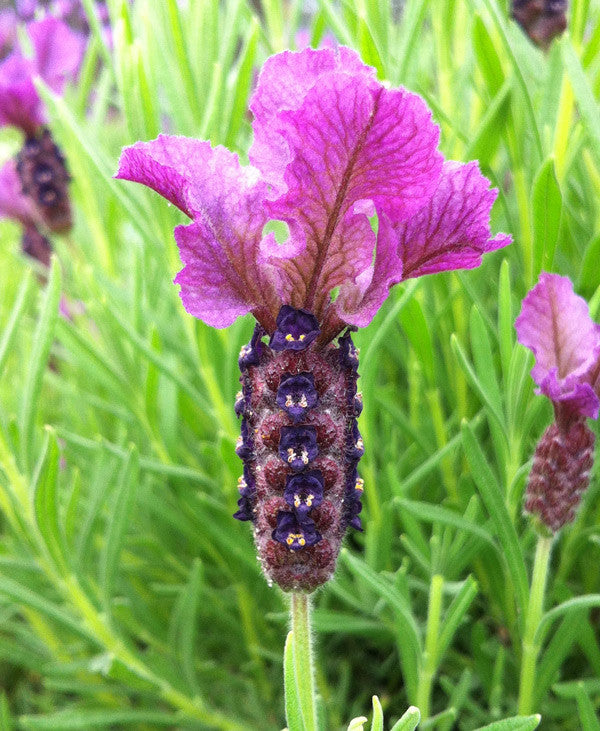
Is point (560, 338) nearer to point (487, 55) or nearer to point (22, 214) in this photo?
point (487, 55)

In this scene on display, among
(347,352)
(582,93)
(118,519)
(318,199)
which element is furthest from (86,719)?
(582,93)

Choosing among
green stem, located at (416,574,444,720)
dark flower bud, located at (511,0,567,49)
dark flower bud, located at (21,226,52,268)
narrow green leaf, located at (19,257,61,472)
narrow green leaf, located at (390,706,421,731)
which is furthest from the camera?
dark flower bud, located at (21,226,52,268)

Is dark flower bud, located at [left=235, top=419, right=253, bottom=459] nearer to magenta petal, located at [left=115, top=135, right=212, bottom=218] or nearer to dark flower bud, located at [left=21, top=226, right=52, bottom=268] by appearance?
magenta petal, located at [left=115, top=135, right=212, bottom=218]

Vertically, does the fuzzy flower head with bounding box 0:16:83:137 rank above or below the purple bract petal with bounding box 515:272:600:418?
above

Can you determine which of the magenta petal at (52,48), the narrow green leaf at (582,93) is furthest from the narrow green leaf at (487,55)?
the magenta petal at (52,48)

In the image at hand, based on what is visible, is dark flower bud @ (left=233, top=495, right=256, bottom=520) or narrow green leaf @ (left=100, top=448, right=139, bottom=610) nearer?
dark flower bud @ (left=233, top=495, right=256, bottom=520)

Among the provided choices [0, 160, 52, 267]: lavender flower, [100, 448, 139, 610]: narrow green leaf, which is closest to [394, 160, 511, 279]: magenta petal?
[100, 448, 139, 610]: narrow green leaf

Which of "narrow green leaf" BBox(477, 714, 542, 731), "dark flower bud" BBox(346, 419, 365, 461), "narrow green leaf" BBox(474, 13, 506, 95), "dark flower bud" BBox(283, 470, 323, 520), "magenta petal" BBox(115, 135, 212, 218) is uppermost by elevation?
"narrow green leaf" BBox(474, 13, 506, 95)
